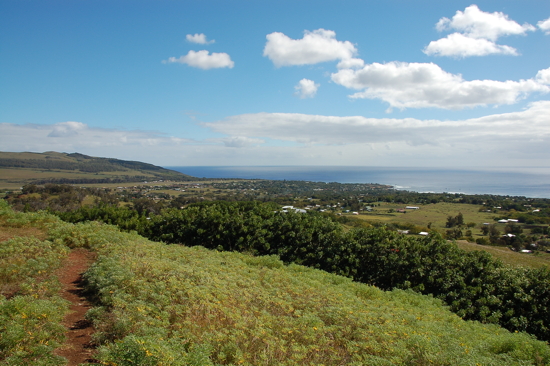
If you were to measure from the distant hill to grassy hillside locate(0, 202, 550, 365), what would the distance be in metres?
115

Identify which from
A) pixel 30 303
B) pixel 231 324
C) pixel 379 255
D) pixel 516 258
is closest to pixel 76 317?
pixel 30 303

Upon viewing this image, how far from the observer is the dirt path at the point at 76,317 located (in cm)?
483

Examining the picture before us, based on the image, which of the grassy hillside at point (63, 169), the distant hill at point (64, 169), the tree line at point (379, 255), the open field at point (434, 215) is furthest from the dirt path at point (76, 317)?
the distant hill at point (64, 169)

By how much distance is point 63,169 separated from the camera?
5571 inches

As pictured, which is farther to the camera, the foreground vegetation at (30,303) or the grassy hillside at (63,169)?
the grassy hillside at (63,169)

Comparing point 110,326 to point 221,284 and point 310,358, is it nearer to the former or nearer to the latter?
point 221,284

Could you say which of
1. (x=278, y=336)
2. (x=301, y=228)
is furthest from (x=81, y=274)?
(x=301, y=228)

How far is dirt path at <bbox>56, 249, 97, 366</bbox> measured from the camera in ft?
15.9

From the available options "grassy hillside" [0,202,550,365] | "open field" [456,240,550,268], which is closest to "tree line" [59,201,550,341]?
"grassy hillside" [0,202,550,365]

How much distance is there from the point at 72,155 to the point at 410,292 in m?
218

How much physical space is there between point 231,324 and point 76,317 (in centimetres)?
330

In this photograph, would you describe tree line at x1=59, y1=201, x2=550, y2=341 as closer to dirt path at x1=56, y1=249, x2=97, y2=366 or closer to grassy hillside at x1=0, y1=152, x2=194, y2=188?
dirt path at x1=56, y1=249, x2=97, y2=366

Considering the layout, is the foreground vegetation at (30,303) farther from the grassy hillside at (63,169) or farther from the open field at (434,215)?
the grassy hillside at (63,169)

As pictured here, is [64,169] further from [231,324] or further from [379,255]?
[231,324]
